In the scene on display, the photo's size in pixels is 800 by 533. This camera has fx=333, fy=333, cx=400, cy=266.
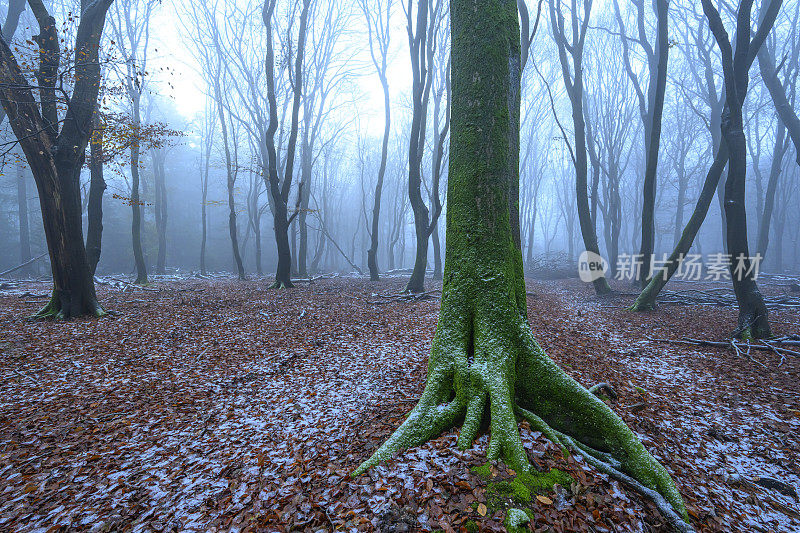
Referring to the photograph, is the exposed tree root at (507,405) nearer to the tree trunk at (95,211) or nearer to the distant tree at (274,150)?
the distant tree at (274,150)

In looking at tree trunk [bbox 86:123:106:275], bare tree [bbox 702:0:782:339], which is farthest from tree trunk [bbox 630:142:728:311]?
tree trunk [bbox 86:123:106:275]

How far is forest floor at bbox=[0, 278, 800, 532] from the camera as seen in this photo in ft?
7.08

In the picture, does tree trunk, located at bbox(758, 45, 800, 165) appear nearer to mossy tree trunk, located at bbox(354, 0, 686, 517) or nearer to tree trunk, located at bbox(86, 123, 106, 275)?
mossy tree trunk, located at bbox(354, 0, 686, 517)

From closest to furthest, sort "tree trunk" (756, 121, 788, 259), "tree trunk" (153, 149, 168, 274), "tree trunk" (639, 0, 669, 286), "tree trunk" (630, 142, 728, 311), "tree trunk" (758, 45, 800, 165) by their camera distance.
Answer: "tree trunk" (630, 142, 728, 311) → "tree trunk" (639, 0, 669, 286) → "tree trunk" (758, 45, 800, 165) → "tree trunk" (756, 121, 788, 259) → "tree trunk" (153, 149, 168, 274)

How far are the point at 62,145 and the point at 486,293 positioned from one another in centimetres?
926

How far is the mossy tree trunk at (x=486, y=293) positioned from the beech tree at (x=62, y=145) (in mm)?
8206

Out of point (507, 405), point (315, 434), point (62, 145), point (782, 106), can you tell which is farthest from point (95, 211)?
point (782, 106)

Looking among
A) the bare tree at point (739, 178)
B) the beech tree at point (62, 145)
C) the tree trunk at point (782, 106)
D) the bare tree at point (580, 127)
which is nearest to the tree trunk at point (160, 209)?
the beech tree at point (62, 145)

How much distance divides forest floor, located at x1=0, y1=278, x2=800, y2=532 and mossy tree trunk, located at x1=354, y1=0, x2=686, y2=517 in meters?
0.32

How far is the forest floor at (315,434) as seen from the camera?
2.16m

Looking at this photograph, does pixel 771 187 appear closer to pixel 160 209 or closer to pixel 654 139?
pixel 654 139

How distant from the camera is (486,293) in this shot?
2.97 m

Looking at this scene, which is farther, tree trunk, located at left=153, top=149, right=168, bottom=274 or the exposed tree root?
tree trunk, located at left=153, top=149, right=168, bottom=274

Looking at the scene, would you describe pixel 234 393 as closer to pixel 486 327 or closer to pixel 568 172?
pixel 486 327
